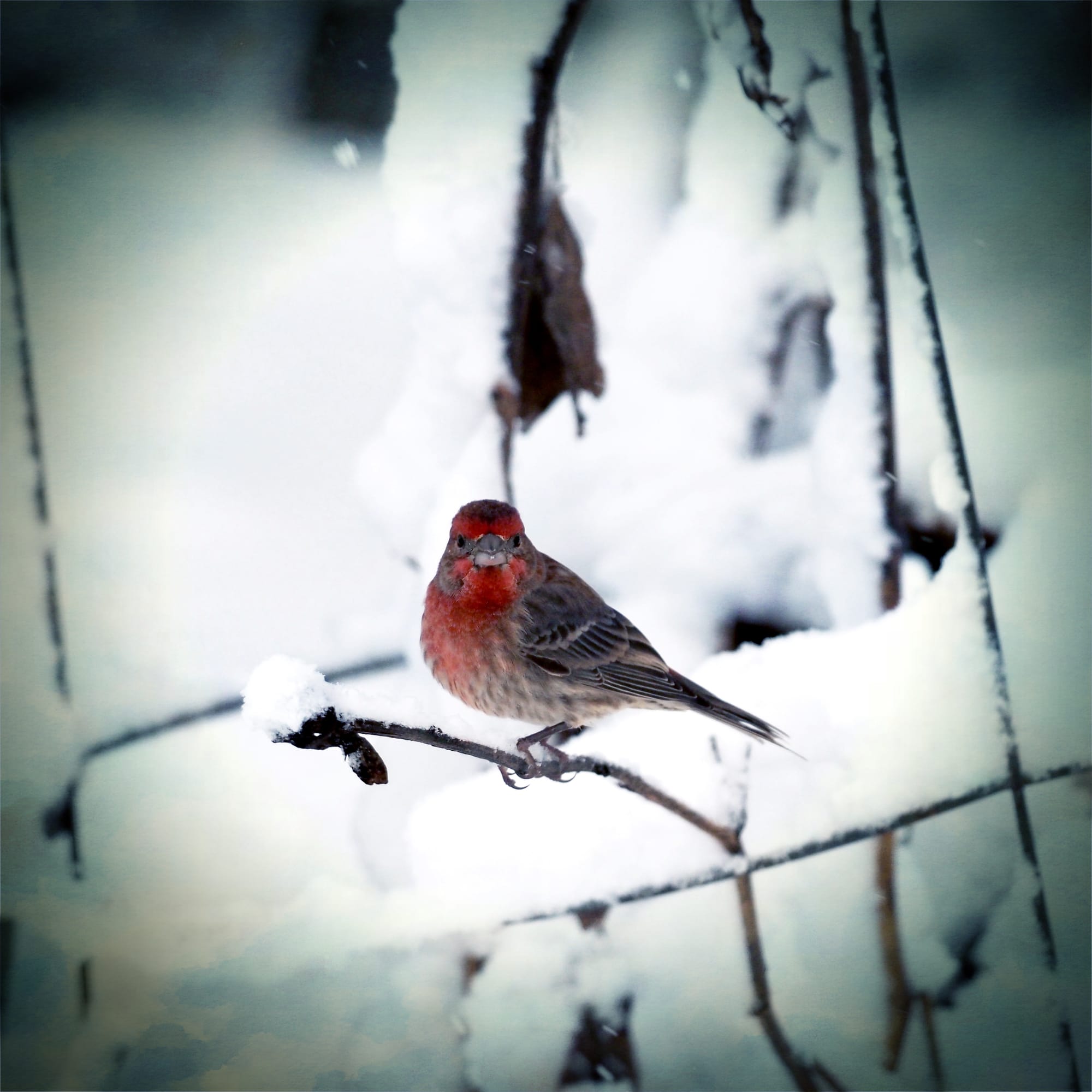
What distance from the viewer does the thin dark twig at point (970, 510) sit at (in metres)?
2.01

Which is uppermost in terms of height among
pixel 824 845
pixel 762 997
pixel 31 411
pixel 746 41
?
pixel 746 41

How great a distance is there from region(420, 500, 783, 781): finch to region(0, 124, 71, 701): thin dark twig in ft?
2.77

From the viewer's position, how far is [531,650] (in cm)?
155

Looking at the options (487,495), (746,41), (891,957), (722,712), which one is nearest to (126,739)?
(487,495)

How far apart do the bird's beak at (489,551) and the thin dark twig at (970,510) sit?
3.88 ft

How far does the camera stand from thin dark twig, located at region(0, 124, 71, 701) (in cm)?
186

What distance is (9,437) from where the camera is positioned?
185 centimetres

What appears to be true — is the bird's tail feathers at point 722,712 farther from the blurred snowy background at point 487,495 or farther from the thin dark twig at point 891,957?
the thin dark twig at point 891,957

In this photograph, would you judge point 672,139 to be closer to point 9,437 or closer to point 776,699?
point 776,699

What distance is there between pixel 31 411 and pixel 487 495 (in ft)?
3.10

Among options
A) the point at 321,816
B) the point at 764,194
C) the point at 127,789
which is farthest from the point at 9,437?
the point at 764,194

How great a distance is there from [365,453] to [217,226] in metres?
0.56

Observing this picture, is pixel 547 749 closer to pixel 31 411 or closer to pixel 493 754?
pixel 493 754

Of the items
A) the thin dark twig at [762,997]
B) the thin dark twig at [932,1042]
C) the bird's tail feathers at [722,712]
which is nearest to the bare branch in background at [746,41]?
the bird's tail feathers at [722,712]
